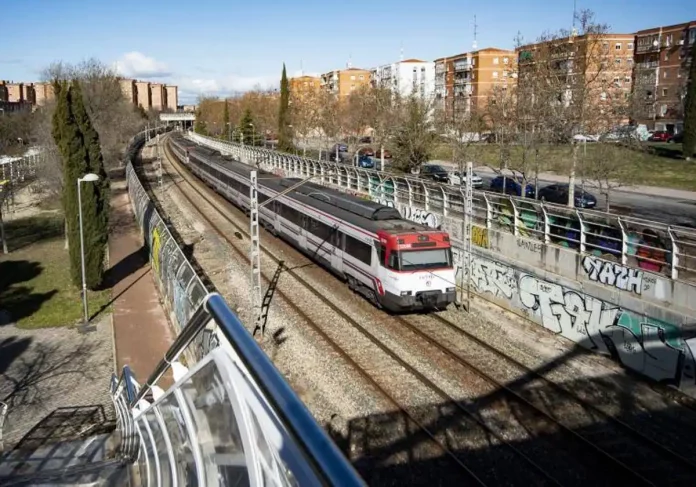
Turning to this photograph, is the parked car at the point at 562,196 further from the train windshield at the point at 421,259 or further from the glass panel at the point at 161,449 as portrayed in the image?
the glass panel at the point at 161,449

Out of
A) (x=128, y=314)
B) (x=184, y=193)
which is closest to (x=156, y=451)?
(x=128, y=314)

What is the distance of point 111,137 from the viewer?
49.8 metres

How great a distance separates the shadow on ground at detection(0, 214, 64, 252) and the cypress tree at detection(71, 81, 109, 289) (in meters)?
8.52

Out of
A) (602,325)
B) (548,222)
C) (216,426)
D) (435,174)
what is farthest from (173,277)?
(435,174)

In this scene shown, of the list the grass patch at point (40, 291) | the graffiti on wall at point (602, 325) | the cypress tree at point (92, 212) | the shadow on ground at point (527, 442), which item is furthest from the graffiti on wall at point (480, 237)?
the cypress tree at point (92, 212)

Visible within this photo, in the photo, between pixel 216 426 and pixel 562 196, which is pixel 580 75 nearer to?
pixel 562 196

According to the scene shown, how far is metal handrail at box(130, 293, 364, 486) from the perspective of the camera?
1555 millimetres

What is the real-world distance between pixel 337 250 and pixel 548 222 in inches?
256

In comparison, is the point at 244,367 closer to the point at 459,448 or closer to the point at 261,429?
the point at 261,429

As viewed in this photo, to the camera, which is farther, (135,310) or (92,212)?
(92,212)

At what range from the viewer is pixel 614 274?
1527 cm

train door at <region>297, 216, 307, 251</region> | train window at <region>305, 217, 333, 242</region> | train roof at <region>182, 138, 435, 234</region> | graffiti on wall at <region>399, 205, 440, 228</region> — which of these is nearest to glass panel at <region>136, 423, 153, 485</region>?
train roof at <region>182, 138, 435, 234</region>

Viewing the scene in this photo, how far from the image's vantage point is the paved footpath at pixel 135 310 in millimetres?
15773

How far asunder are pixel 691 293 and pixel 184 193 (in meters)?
38.1
